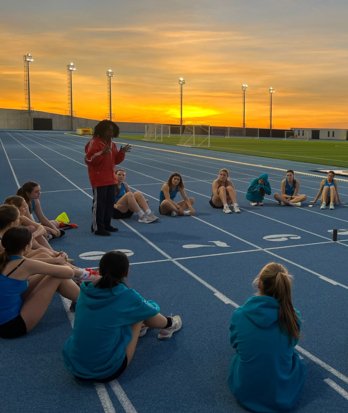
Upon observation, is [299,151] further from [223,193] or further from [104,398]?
[104,398]

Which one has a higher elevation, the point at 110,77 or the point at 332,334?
the point at 110,77

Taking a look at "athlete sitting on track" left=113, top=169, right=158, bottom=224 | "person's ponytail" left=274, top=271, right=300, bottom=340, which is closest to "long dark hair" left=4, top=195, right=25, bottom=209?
"athlete sitting on track" left=113, top=169, right=158, bottom=224

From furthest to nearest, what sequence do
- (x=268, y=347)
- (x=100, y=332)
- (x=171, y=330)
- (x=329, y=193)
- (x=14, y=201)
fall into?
(x=329, y=193) < (x=14, y=201) < (x=171, y=330) < (x=100, y=332) < (x=268, y=347)

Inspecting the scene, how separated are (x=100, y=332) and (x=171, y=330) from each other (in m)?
1.08

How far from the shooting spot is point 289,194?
12.2 m

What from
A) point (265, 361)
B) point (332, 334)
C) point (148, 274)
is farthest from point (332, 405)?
point (148, 274)

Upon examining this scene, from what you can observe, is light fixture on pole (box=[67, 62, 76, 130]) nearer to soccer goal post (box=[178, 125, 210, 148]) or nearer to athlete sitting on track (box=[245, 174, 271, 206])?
soccer goal post (box=[178, 125, 210, 148])

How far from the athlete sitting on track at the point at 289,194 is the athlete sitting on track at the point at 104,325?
8794 mm

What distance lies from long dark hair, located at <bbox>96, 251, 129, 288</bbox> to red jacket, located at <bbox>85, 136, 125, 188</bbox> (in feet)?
16.8

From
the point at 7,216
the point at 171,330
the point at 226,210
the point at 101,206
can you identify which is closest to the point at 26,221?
the point at 7,216

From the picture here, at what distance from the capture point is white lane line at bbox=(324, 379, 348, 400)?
138 inches

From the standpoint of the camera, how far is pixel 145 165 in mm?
22859

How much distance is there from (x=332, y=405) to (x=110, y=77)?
7990 cm

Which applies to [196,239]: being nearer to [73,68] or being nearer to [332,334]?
[332,334]
